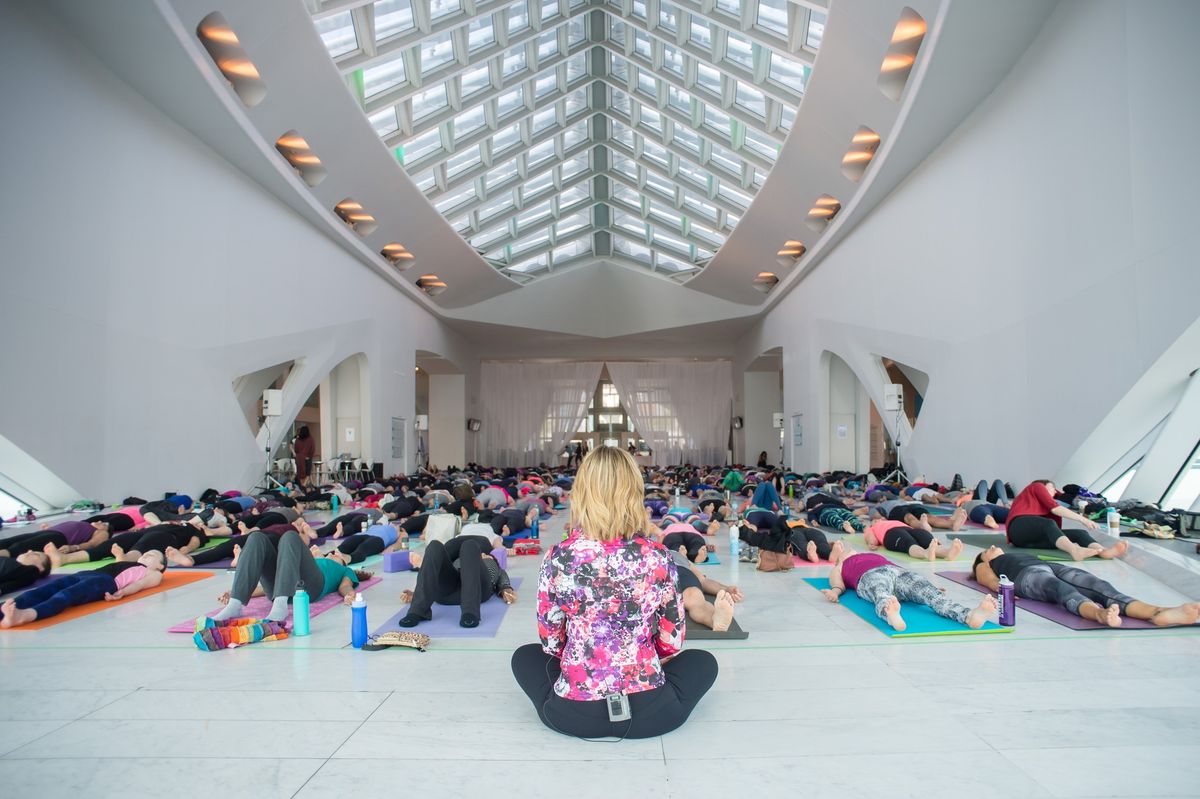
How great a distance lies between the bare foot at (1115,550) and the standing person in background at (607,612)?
4.86 metres

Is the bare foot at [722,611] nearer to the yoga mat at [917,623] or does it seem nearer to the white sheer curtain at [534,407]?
the yoga mat at [917,623]

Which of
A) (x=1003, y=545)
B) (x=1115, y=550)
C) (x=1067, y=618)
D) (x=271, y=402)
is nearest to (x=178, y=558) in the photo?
(x=1067, y=618)

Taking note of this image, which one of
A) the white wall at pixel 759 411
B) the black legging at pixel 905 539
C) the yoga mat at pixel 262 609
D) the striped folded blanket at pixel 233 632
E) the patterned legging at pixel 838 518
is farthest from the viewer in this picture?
the white wall at pixel 759 411

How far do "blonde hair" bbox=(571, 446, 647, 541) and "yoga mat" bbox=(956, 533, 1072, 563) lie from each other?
4428 mm

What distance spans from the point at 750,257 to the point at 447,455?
11784mm

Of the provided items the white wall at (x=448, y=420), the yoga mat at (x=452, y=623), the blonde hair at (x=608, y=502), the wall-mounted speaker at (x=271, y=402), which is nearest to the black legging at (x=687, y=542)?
the yoga mat at (x=452, y=623)

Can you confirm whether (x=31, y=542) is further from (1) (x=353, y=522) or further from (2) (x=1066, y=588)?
(2) (x=1066, y=588)

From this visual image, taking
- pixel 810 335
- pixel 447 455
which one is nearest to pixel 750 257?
pixel 810 335

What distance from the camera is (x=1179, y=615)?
148 inches

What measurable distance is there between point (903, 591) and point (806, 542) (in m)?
1.88


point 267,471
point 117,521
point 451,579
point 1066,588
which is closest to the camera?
point 1066,588

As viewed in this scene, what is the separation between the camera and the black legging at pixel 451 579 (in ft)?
13.8

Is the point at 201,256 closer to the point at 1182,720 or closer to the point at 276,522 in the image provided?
the point at 276,522

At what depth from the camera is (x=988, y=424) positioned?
9.46 meters
